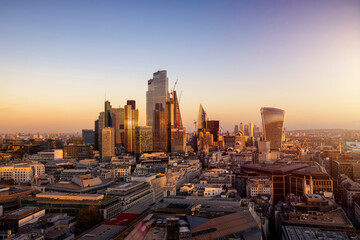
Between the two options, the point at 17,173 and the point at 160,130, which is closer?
the point at 17,173

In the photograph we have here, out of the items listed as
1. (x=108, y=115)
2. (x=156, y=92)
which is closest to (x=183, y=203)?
(x=108, y=115)

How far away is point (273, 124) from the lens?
130 m

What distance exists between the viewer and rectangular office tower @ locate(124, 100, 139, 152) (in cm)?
15795

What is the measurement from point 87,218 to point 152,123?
132 m

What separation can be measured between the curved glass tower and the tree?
338ft

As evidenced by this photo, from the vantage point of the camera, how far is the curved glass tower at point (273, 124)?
130 meters

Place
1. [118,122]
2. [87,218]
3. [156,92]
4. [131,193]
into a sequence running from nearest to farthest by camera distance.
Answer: [87,218]
[131,193]
[156,92]
[118,122]

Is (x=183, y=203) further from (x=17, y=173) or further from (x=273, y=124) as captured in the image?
(x=273, y=124)

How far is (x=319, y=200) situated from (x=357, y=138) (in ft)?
291

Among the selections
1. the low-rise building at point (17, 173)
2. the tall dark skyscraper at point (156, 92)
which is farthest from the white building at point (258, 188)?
the tall dark skyscraper at point (156, 92)

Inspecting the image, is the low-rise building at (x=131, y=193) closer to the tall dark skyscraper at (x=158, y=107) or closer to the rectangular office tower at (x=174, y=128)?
the rectangular office tower at (x=174, y=128)

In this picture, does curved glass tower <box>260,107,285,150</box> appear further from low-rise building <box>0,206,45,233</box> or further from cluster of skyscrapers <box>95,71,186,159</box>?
low-rise building <box>0,206,45,233</box>

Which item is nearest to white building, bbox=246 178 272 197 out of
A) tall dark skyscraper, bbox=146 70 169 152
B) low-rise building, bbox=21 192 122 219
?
low-rise building, bbox=21 192 122 219

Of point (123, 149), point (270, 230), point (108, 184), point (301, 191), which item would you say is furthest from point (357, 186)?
point (123, 149)
